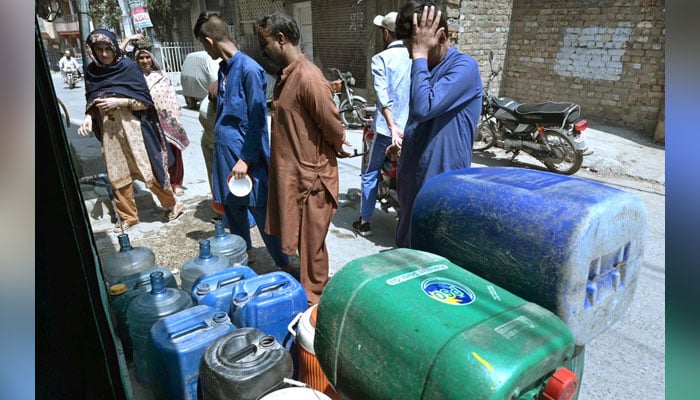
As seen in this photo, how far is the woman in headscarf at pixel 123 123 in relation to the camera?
372cm

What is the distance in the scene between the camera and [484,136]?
279 inches

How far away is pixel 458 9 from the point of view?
7500 mm

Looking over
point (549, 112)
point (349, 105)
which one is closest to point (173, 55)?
point (349, 105)

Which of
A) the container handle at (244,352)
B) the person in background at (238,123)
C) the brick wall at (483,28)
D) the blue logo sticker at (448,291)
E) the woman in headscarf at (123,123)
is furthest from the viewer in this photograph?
the brick wall at (483,28)

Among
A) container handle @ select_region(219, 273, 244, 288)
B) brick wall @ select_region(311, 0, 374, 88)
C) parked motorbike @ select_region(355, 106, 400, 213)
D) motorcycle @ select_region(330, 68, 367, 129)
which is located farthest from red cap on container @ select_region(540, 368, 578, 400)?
brick wall @ select_region(311, 0, 374, 88)

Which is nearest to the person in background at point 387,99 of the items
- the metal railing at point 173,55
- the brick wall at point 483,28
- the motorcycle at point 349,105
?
the brick wall at point 483,28

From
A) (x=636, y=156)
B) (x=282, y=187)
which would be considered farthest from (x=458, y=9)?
(x=282, y=187)

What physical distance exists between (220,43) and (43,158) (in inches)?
72.8

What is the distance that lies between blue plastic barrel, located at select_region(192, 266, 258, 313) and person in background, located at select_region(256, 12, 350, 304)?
34 cm

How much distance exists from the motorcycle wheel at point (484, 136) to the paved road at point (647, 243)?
0.66ft

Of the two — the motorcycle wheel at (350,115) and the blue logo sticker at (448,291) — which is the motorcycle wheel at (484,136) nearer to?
the motorcycle wheel at (350,115)

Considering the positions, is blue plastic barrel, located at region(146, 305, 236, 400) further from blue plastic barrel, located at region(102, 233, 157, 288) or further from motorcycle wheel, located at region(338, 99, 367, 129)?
motorcycle wheel, located at region(338, 99, 367, 129)

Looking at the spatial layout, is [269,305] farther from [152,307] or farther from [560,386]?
[560,386]

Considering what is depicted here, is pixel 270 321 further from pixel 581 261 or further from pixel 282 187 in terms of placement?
pixel 581 261
